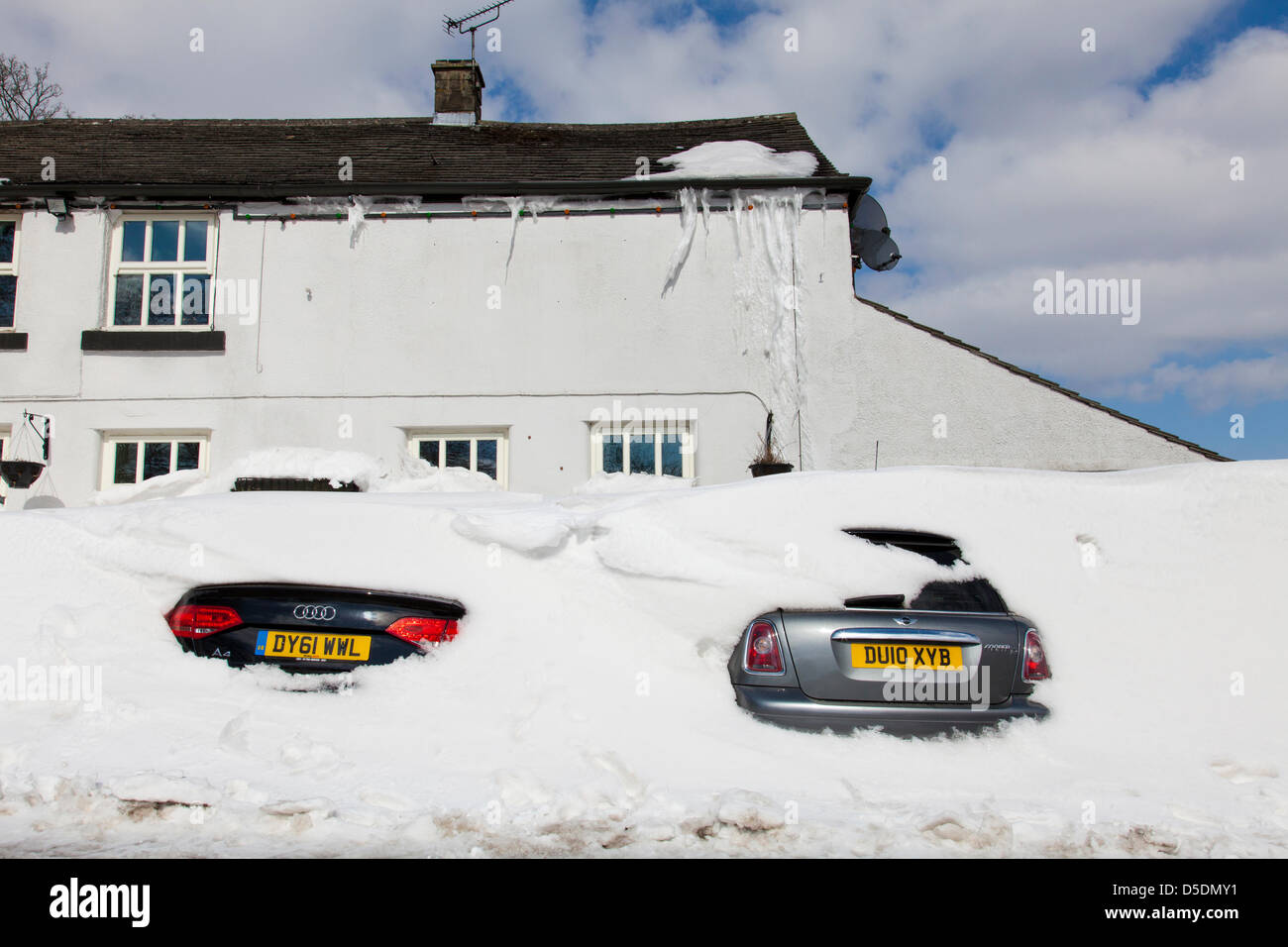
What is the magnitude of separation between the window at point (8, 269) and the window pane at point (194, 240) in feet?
6.78

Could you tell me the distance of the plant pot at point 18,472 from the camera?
9.06 m

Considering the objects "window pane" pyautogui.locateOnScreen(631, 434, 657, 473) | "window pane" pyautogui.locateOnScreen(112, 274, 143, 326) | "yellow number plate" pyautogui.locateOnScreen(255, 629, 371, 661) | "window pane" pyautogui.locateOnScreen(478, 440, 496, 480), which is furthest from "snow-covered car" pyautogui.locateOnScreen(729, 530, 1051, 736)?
"window pane" pyautogui.locateOnScreen(112, 274, 143, 326)

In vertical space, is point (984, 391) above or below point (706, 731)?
above

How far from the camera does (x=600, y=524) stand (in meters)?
4.11

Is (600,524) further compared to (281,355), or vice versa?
(281,355)

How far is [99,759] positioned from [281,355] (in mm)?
7942

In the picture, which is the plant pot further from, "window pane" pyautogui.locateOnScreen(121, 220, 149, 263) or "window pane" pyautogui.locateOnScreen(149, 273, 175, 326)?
"window pane" pyautogui.locateOnScreen(121, 220, 149, 263)

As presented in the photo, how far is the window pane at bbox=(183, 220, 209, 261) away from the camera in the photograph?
34.3 ft

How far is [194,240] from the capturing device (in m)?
10.5

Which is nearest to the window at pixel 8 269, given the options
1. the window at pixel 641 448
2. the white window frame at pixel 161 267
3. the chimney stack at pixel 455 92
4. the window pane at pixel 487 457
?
the white window frame at pixel 161 267

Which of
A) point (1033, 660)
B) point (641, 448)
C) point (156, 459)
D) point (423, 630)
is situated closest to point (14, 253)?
point (156, 459)
